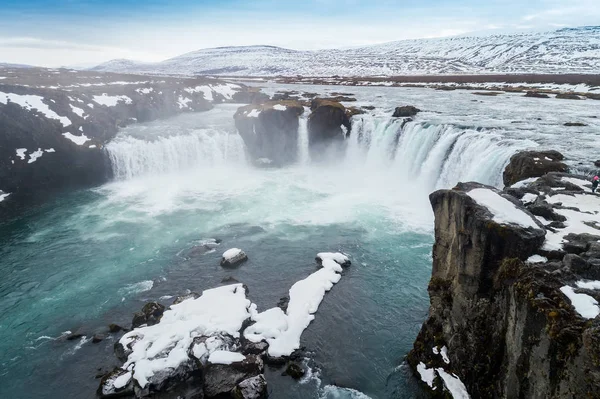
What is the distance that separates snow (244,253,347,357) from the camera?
16281mm

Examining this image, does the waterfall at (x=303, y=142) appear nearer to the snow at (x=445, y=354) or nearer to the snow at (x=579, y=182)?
the snow at (x=579, y=182)

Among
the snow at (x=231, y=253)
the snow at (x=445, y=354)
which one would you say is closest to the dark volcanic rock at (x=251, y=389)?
the snow at (x=445, y=354)

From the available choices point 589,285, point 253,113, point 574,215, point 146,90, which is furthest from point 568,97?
point 146,90

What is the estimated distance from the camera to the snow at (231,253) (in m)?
23.3

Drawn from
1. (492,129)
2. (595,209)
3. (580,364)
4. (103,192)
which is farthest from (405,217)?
(103,192)

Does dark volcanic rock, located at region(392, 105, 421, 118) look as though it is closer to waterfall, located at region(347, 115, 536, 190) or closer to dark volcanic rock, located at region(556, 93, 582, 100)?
waterfall, located at region(347, 115, 536, 190)

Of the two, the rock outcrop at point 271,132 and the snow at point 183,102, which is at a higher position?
the snow at point 183,102

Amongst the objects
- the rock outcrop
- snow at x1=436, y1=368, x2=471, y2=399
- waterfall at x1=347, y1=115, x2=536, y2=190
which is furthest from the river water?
the rock outcrop

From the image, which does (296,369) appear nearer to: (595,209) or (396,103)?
(595,209)

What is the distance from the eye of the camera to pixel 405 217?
29.0m

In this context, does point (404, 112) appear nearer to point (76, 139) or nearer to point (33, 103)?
point (76, 139)

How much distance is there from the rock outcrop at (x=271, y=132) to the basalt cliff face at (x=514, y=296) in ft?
111

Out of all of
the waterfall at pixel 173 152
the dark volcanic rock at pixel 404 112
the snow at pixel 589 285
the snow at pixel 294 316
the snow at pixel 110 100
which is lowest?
the snow at pixel 294 316

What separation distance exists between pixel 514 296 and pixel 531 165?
1399 centimetres
